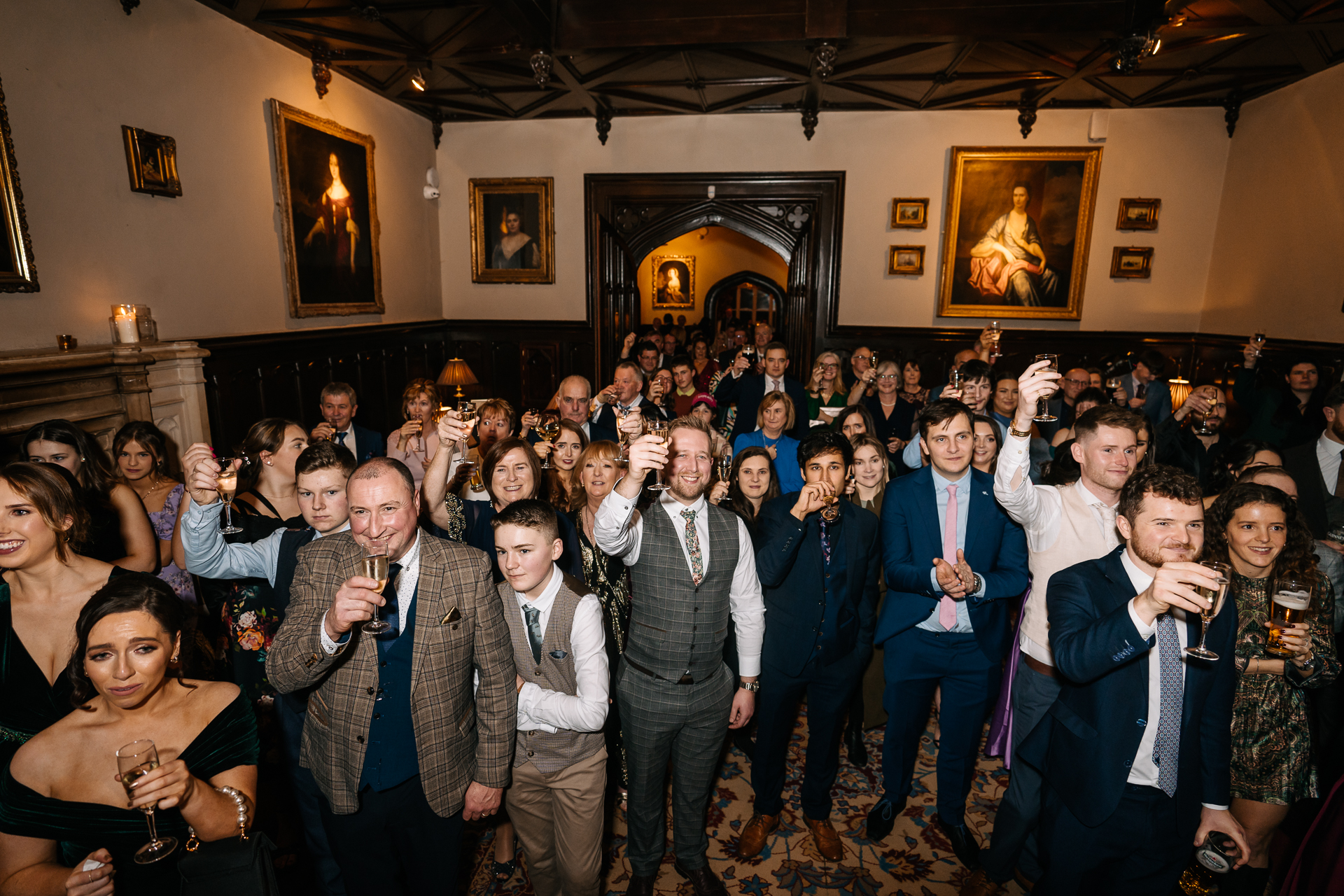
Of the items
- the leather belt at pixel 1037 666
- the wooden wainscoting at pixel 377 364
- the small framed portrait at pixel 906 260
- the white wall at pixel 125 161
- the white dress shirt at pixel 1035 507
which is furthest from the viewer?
the small framed portrait at pixel 906 260

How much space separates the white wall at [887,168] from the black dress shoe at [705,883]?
24.1 ft

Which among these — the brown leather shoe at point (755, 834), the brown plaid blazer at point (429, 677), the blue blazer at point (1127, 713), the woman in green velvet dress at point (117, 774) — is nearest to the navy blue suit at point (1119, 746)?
the blue blazer at point (1127, 713)

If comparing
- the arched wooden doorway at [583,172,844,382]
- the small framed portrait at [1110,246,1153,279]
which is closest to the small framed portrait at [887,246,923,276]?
the arched wooden doorway at [583,172,844,382]

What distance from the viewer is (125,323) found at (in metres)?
4.40

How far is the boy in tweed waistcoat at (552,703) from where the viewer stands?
6.87 feet

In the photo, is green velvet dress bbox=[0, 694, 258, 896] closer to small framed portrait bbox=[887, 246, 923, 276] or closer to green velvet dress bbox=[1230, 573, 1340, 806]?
green velvet dress bbox=[1230, 573, 1340, 806]

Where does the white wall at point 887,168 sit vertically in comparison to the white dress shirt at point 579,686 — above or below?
above

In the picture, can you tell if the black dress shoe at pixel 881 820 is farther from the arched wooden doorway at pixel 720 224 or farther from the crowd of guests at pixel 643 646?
the arched wooden doorway at pixel 720 224

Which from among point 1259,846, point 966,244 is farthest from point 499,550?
point 966,244

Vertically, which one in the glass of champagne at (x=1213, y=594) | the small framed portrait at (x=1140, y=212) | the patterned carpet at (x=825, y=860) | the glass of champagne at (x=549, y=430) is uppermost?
the small framed portrait at (x=1140, y=212)

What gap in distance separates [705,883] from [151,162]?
6.11 metres

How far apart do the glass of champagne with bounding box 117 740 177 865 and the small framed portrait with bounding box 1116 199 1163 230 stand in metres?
10.1

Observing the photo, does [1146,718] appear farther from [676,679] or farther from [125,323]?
[125,323]

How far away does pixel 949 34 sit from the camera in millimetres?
5293
